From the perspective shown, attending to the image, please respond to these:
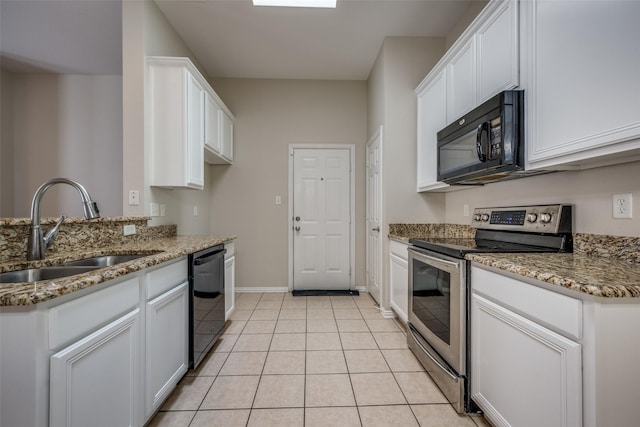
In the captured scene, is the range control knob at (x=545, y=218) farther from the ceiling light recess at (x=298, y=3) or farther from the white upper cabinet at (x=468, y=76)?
the ceiling light recess at (x=298, y=3)

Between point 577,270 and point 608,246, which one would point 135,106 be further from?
point 608,246

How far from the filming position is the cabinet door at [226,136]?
133 inches

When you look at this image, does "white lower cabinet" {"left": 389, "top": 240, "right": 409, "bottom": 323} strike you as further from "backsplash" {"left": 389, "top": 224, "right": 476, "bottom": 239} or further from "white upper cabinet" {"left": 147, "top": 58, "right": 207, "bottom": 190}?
"white upper cabinet" {"left": 147, "top": 58, "right": 207, "bottom": 190}

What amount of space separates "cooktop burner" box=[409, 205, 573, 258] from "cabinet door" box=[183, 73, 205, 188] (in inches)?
75.5

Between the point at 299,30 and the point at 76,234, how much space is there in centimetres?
257

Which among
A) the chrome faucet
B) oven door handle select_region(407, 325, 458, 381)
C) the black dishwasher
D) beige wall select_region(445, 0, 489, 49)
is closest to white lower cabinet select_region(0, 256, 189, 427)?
the black dishwasher

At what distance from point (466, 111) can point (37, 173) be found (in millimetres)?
4861

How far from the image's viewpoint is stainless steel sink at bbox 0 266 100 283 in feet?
4.14

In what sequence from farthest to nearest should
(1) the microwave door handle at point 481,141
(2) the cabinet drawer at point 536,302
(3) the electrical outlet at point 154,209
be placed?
(3) the electrical outlet at point 154,209, (1) the microwave door handle at point 481,141, (2) the cabinet drawer at point 536,302

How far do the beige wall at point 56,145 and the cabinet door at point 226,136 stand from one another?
1.36m

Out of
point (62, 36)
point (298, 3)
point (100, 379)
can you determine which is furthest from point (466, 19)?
point (62, 36)

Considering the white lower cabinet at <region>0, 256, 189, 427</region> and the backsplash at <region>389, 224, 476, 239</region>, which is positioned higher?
the backsplash at <region>389, 224, 476, 239</region>

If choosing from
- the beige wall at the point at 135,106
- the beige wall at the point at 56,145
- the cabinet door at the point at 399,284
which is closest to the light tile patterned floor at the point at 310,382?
the cabinet door at the point at 399,284

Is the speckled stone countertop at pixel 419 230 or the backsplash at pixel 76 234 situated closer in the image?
the backsplash at pixel 76 234
